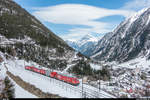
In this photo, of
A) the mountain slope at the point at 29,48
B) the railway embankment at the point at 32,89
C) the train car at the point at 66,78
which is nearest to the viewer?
the railway embankment at the point at 32,89

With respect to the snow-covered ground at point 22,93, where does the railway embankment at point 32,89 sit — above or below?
above

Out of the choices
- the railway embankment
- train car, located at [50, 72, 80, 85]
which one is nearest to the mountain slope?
train car, located at [50, 72, 80, 85]

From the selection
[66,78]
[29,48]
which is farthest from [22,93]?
[29,48]

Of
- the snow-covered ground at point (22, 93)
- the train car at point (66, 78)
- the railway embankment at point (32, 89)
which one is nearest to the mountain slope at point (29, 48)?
the train car at point (66, 78)

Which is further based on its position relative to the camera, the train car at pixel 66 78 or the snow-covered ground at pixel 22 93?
the train car at pixel 66 78

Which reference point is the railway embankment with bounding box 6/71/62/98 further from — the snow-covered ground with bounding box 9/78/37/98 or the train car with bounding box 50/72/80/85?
the train car with bounding box 50/72/80/85

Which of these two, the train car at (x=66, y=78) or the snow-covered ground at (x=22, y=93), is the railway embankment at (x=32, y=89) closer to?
the snow-covered ground at (x=22, y=93)

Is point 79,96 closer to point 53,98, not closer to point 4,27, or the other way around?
point 53,98

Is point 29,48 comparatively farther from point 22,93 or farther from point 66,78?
point 22,93

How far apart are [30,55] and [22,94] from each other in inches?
4118

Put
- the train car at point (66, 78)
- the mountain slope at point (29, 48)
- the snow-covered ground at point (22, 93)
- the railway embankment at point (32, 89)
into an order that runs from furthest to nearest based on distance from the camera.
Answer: the mountain slope at point (29, 48)
the train car at point (66, 78)
the snow-covered ground at point (22, 93)
the railway embankment at point (32, 89)

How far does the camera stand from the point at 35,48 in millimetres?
153000

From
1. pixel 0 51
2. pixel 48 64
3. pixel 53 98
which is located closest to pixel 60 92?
pixel 53 98

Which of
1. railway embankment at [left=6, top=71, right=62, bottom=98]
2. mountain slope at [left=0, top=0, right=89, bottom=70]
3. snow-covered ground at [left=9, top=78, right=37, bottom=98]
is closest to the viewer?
railway embankment at [left=6, top=71, right=62, bottom=98]
